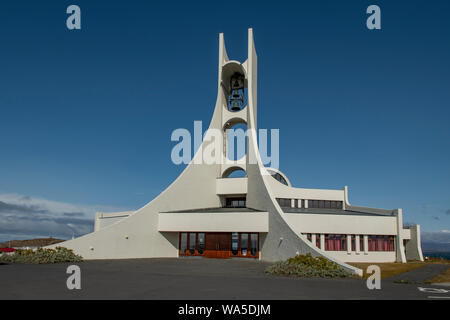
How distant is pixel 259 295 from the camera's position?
8539 millimetres

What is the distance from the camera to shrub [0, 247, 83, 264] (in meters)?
16.7

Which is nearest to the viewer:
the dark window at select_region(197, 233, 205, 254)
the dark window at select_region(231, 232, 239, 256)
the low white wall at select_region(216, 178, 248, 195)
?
the dark window at select_region(231, 232, 239, 256)

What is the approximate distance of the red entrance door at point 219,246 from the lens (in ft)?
73.4

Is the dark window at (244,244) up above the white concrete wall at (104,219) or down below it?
below

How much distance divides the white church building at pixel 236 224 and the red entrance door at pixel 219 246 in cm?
6

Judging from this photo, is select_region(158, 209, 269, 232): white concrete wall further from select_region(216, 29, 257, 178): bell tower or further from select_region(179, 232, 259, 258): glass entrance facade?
select_region(216, 29, 257, 178): bell tower

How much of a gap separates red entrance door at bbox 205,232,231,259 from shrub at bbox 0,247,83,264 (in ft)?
25.9

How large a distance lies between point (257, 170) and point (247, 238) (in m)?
4.40

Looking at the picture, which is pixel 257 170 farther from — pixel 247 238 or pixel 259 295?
pixel 259 295

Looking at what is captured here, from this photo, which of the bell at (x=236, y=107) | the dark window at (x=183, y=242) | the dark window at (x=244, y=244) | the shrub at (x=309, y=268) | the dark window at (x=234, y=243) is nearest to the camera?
the shrub at (x=309, y=268)

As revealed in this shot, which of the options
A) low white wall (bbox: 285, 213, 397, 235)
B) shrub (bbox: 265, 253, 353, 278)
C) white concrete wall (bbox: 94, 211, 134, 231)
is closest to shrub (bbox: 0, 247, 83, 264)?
shrub (bbox: 265, 253, 353, 278)

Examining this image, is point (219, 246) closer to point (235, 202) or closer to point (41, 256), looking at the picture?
point (235, 202)

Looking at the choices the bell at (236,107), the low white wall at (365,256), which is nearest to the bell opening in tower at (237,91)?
the bell at (236,107)

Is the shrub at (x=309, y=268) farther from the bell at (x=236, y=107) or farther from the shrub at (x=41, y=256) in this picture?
the bell at (x=236, y=107)
